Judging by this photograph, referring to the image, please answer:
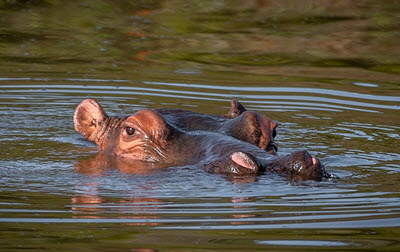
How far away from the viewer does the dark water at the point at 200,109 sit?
6.20 meters

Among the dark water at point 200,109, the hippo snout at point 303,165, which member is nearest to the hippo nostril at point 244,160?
the dark water at point 200,109

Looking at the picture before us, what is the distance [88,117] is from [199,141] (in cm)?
190

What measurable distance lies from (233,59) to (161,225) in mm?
9784

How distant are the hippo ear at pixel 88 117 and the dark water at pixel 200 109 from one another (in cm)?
18

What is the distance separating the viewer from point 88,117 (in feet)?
32.0

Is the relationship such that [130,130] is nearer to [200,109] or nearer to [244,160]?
[244,160]

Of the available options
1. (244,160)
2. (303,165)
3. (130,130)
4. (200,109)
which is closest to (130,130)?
(130,130)

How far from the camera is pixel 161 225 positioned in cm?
625

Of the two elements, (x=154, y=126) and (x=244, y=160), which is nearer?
(x=244, y=160)

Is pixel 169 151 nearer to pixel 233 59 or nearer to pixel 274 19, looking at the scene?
pixel 233 59

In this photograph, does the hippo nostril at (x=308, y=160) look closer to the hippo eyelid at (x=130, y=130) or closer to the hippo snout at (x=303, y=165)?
the hippo snout at (x=303, y=165)

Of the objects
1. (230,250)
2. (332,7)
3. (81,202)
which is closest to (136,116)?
(81,202)

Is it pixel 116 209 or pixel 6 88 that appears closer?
pixel 116 209

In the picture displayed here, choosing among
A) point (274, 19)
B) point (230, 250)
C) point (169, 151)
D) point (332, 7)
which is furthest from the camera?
point (332, 7)
